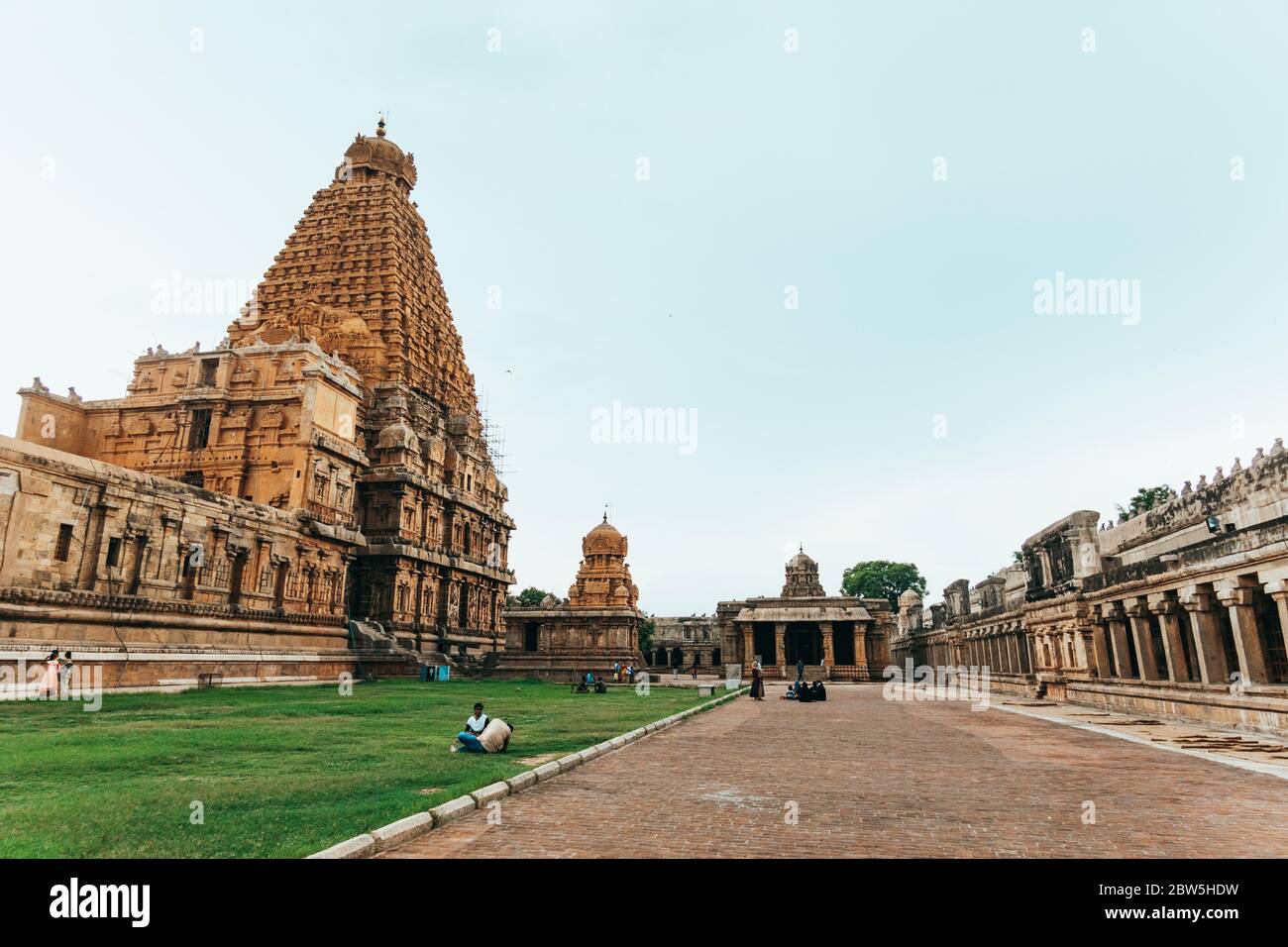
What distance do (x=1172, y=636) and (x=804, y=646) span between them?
45197mm

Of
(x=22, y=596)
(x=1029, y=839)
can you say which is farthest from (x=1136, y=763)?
(x=22, y=596)

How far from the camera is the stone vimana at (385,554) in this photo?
70.5 feet

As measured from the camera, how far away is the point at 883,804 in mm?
9453

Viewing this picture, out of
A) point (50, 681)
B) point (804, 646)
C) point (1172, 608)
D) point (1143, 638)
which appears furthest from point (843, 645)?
point (50, 681)

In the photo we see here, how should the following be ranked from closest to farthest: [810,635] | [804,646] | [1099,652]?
[1099,652]
[810,635]
[804,646]

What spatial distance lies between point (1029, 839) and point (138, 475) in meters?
30.0

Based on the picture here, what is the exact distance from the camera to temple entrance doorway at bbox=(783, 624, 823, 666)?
62906 mm

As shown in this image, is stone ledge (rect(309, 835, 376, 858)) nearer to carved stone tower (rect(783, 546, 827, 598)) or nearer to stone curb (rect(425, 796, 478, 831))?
stone curb (rect(425, 796, 478, 831))

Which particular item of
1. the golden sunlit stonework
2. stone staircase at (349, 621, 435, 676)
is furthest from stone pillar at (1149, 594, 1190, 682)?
stone staircase at (349, 621, 435, 676)

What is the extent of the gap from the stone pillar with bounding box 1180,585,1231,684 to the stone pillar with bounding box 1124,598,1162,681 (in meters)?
3.31

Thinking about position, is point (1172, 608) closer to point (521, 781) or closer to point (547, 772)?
point (547, 772)
